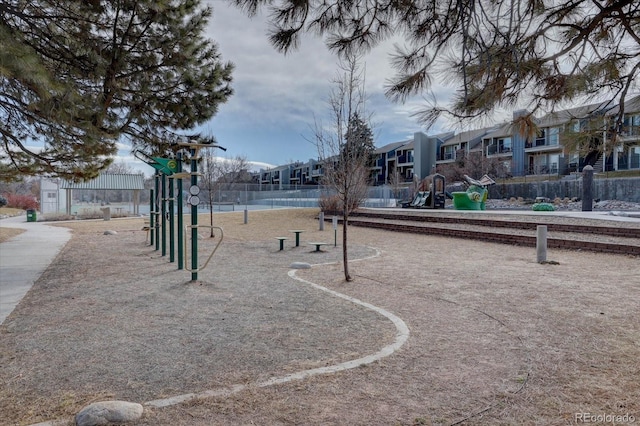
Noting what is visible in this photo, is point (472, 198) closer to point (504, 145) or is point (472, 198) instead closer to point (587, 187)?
point (587, 187)

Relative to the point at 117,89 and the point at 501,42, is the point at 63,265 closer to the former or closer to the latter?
the point at 117,89

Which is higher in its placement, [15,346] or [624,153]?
[624,153]

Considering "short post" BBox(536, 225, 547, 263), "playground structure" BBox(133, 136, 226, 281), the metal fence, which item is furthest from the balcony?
"playground structure" BBox(133, 136, 226, 281)

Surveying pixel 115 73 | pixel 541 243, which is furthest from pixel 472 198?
pixel 115 73

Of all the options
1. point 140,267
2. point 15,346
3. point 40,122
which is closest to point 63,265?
point 140,267

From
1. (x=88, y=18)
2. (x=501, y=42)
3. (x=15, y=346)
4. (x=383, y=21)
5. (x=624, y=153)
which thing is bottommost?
(x=15, y=346)

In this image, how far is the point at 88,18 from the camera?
6.77 metres

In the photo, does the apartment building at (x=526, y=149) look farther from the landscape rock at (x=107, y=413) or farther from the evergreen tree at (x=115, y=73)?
the evergreen tree at (x=115, y=73)

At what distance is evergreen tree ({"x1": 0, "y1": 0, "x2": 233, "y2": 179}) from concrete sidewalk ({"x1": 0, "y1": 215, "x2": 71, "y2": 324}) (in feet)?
8.13

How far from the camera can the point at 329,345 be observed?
3936 mm

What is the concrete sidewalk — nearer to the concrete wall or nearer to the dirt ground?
the dirt ground

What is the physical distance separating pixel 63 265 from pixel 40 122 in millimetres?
3060

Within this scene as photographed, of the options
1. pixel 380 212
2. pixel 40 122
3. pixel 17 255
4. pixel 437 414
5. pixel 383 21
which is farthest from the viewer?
pixel 380 212

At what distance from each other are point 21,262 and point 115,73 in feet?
16.8
